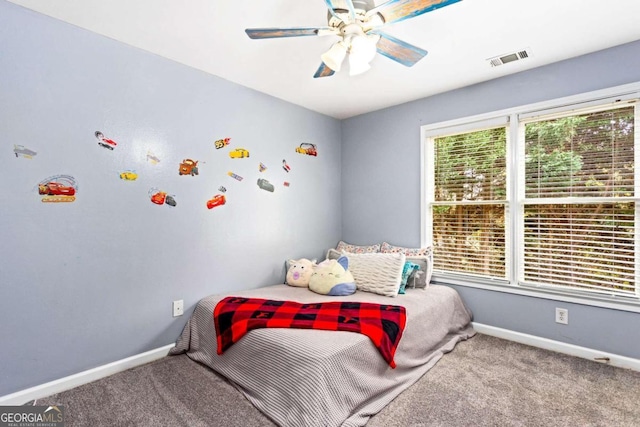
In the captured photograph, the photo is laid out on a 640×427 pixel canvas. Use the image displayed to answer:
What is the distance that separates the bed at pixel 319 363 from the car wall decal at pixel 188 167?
104 cm

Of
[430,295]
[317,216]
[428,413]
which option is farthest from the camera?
[317,216]

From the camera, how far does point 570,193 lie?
2.54 meters

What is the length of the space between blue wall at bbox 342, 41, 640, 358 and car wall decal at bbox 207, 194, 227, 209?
5.31ft

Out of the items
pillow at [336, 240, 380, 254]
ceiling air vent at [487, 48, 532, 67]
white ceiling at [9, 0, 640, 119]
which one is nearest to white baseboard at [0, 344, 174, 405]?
pillow at [336, 240, 380, 254]

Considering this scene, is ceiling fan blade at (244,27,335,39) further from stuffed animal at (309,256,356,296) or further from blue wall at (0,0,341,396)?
stuffed animal at (309,256,356,296)

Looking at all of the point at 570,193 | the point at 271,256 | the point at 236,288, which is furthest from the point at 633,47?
the point at 236,288

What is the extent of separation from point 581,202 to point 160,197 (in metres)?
3.20

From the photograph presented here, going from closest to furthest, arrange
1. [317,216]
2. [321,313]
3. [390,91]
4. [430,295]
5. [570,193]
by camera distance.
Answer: [321,313]
[570,193]
[430,295]
[390,91]
[317,216]

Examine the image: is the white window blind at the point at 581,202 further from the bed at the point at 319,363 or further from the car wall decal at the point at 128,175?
the car wall decal at the point at 128,175

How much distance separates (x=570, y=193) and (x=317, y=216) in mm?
2316

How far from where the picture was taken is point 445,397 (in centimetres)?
197

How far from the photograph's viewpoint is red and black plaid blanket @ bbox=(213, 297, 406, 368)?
2.03m

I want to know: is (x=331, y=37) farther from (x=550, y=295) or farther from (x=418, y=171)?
(x=550, y=295)

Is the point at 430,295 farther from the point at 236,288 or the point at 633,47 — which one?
the point at 633,47
